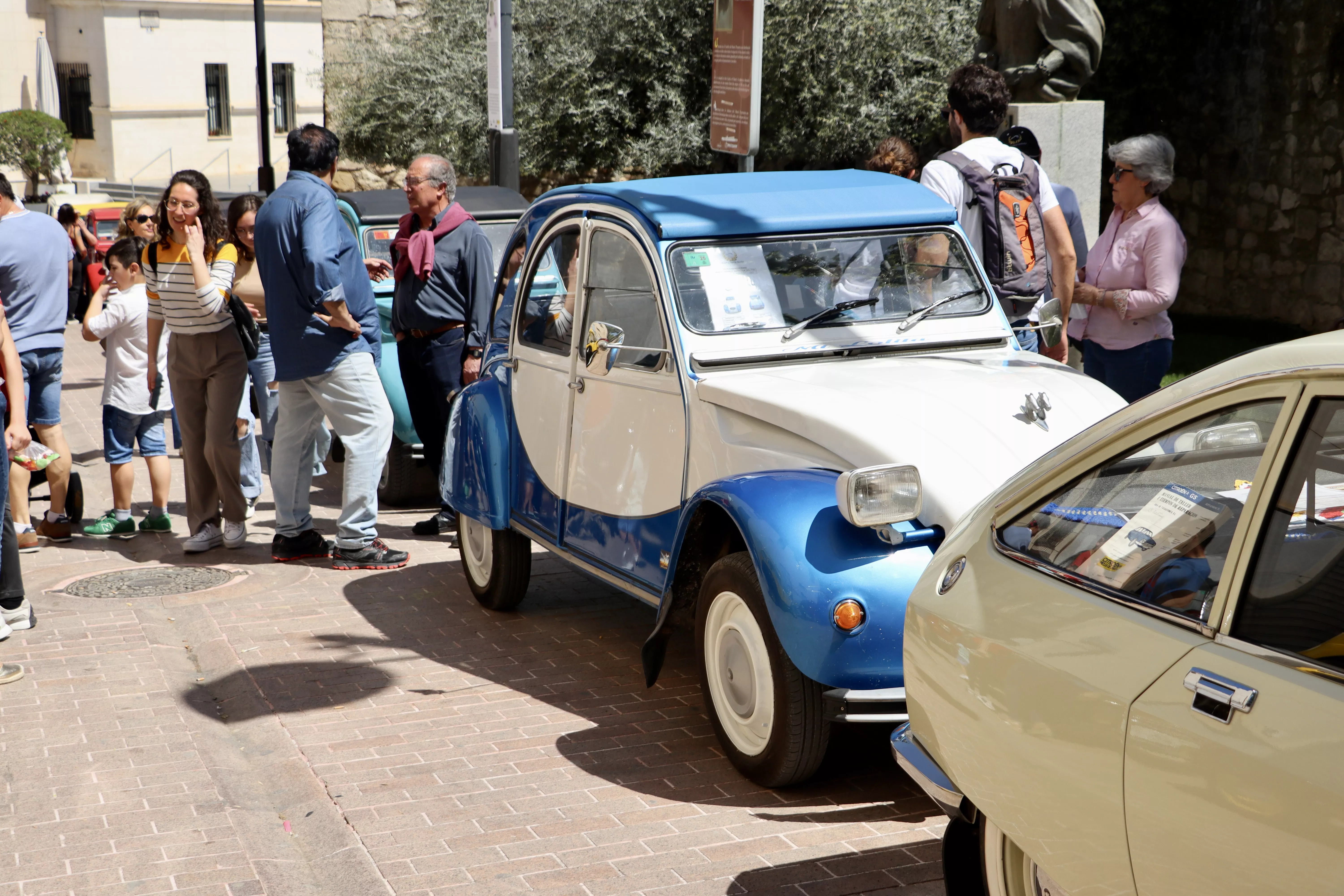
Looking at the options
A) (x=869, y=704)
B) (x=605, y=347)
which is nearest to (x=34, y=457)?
(x=605, y=347)

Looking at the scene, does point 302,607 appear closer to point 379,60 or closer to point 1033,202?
point 1033,202

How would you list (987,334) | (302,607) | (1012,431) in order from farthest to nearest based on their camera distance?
1. (302,607)
2. (987,334)
3. (1012,431)

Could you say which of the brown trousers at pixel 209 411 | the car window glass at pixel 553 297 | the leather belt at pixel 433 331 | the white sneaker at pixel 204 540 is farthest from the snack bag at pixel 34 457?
the car window glass at pixel 553 297

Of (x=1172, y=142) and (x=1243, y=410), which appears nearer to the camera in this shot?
(x=1243, y=410)

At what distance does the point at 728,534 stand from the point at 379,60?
18129mm

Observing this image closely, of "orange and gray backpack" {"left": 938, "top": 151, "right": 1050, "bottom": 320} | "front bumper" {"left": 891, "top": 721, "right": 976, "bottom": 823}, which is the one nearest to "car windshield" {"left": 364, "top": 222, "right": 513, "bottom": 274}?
"orange and gray backpack" {"left": 938, "top": 151, "right": 1050, "bottom": 320}

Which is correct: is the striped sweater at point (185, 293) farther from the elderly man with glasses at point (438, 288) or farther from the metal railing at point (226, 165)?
the metal railing at point (226, 165)

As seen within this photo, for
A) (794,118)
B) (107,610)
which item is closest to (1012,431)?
(107,610)

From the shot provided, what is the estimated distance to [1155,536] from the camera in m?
2.61

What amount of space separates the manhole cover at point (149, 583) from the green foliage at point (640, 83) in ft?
33.8

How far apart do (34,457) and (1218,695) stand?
19.6ft

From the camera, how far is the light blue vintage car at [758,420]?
4137mm

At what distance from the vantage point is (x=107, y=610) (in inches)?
272

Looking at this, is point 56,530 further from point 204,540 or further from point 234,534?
point 234,534
